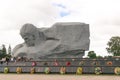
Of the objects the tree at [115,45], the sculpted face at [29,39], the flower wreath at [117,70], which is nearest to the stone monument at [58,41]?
the sculpted face at [29,39]

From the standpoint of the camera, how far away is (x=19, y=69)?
23.2 meters

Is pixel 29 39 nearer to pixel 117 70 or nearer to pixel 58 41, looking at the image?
pixel 58 41

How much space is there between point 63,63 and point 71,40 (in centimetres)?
1013

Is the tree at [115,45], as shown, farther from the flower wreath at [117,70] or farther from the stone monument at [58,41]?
the flower wreath at [117,70]

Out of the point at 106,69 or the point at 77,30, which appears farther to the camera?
the point at 77,30

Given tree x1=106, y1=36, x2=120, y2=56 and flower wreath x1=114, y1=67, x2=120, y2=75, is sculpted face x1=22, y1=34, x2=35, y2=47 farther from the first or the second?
tree x1=106, y1=36, x2=120, y2=56

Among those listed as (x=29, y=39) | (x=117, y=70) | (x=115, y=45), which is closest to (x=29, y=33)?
(x=29, y=39)

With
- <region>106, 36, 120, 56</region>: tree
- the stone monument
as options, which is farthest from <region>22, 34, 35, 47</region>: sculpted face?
<region>106, 36, 120, 56</region>: tree

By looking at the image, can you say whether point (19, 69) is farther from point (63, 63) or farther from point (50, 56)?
point (50, 56)

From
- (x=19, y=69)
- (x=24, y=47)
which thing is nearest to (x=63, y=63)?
(x=19, y=69)

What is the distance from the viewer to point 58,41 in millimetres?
33438

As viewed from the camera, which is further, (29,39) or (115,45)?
(115,45)

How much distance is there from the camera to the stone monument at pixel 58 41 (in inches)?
1299

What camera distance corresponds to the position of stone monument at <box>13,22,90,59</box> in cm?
3300
